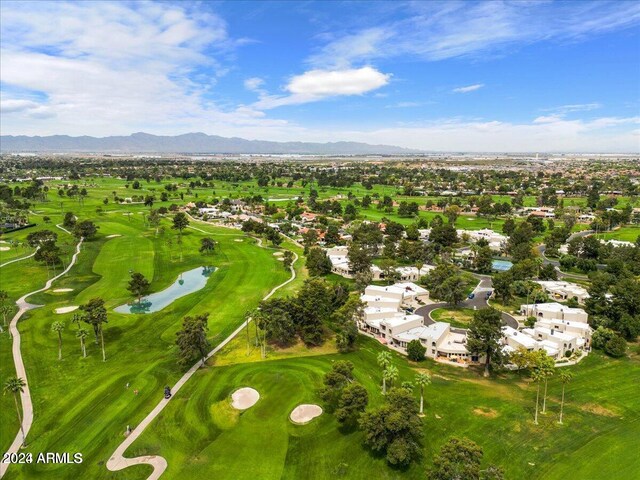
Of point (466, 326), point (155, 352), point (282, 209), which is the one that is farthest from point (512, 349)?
point (282, 209)

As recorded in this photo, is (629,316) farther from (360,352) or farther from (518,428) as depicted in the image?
(360,352)

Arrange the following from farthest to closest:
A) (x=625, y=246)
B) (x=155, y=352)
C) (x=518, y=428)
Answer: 1. (x=625, y=246)
2. (x=155, y=352)
3. (x=518, y=428)

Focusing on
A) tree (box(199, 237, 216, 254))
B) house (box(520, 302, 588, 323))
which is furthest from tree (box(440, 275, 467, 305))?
tree (box(199, 237, 216, 254))

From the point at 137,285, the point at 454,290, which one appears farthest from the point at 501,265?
the point at 137,285

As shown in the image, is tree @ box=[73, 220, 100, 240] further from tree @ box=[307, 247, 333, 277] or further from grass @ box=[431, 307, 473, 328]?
grass @ box=[431, 307, 473, 328]

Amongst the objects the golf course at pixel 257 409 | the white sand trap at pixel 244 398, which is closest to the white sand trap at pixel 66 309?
the golf course at pixel 257 409

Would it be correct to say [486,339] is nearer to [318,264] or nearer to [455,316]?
[455,316]

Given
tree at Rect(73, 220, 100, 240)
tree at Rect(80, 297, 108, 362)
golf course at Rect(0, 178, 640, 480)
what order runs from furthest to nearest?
tree at Rect(73, 220, 100, 240) < tree at Rect(80, 297, 108, 362) < golf course at Rect(0, 178, 640, 480)

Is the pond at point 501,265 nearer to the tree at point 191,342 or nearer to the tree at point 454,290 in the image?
the tree at point 454,290

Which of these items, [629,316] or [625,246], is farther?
[625,246]
